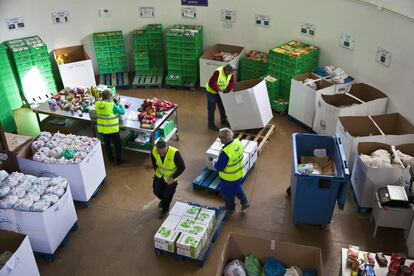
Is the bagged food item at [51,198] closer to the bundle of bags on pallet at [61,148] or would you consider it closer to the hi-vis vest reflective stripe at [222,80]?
the bundle of bags on pallet at [61,148]

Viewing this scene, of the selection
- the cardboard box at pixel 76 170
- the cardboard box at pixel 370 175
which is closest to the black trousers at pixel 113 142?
the cardboard box at pixel 76 170

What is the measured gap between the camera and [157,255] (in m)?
6.29

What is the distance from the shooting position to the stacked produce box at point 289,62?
30.7ft

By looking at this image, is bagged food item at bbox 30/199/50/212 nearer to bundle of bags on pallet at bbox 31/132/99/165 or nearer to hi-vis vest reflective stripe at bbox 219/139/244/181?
bundle of bags on pallet at bbox 31/132/99/165

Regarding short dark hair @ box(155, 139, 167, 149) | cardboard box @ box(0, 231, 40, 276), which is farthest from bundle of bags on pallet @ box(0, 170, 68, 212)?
short dark hair @ box(155, 139, 167, 149)

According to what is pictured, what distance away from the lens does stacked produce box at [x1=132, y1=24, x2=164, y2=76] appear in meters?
11.2

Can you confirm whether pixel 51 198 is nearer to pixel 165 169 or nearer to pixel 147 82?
pixel 165 169

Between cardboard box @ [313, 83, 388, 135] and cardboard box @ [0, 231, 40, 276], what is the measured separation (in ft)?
19.1

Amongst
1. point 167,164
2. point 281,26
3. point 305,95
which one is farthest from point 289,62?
point 167,164

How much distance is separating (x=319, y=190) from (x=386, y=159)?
1.39 meters

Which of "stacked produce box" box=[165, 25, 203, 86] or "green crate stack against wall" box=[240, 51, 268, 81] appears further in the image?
"stacked produce box" box=[165, 25, 203, 86]

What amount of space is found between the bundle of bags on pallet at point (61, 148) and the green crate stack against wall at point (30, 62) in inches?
130

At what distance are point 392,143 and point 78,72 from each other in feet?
24.3

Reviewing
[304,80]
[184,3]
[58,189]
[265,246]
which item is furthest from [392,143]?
[184,3]
